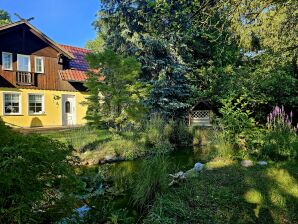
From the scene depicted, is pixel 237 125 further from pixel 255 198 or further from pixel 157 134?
pixel 157 134

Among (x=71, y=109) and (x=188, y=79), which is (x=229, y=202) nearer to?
(x=188, y=79)

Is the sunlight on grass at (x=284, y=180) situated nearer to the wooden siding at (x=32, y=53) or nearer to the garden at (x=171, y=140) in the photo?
the garden at (x=171, y=140)

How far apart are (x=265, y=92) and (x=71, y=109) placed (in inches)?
457

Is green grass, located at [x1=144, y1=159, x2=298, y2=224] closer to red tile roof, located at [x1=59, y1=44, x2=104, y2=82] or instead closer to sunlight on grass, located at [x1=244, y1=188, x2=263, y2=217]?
sunlight on grass, located at [x1=244, y1=188, x2=263, y2=217]

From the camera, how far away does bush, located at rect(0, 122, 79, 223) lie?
74.0 inches

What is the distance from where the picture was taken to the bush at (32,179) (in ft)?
6.17

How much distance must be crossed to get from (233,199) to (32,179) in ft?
8.62

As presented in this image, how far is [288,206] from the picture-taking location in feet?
11.0

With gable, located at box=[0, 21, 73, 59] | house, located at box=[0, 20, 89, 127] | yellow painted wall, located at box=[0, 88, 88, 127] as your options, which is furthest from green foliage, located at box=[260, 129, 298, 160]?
gable, located at box=[0, 21, 73, 59]

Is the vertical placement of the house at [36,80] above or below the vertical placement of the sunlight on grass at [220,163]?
above

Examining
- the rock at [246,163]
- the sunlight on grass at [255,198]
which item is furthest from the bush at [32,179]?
the rock at [246,163]

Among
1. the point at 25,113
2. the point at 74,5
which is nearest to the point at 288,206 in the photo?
the point at 74,5

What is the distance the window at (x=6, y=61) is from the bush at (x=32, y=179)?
1381 centimetres

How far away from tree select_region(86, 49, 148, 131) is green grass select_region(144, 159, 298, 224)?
5.13m
